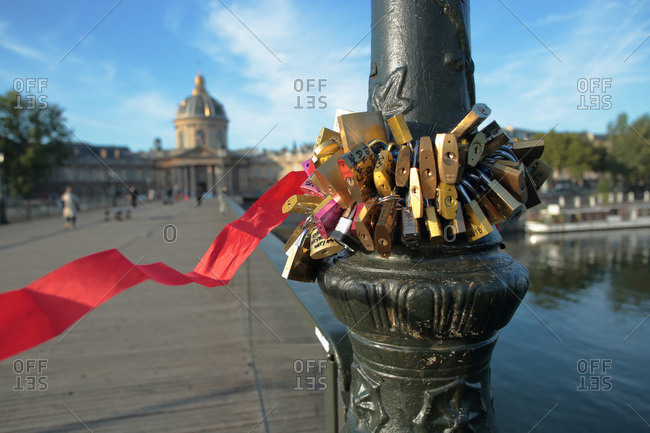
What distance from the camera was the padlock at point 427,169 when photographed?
1.11 metres

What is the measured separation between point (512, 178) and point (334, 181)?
459mm

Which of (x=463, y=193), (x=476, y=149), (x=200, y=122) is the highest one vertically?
(x=200, y=122)

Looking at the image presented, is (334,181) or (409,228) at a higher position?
(334,181)

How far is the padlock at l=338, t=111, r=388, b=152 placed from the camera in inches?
50.2

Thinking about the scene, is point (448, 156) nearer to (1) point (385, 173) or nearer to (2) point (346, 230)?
(1) point (385, 173)

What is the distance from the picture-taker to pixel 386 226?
44.3 inches

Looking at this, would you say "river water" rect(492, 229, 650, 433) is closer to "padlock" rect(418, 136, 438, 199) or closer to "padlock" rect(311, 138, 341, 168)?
"padlock" rect(418, 136, 438, 199)

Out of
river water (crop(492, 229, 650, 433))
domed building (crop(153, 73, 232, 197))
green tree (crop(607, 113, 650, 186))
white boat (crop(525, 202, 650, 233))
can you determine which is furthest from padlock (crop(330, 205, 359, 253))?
domed building (crop(153, 73, 232, 197))

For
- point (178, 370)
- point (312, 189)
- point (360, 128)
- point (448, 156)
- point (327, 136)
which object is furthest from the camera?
point (178, 370)

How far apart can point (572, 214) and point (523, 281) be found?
4772 centimetres

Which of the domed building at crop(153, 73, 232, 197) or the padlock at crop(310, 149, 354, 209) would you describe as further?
the domed building at crop(153, 73, 232, 197)

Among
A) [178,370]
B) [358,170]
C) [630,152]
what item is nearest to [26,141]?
[178,370]

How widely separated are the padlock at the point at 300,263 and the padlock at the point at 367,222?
0.88 ft

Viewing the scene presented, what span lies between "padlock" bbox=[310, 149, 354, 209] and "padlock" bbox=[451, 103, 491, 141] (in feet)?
1.05
